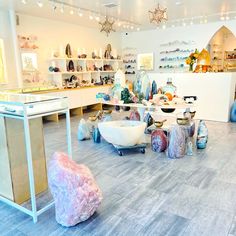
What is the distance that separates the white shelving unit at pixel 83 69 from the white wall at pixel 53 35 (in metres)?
0.29

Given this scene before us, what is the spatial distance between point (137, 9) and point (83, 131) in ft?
10.8

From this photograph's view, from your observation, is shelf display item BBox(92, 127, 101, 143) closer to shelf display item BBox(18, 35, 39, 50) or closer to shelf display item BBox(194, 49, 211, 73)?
shelf display item BBox(18, 35, 39, 50)

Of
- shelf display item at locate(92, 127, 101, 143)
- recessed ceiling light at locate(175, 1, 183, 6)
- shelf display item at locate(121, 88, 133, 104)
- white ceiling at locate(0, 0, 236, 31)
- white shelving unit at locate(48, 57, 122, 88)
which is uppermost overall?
recessed ceiling light at locate(175, 1, 183, 6)

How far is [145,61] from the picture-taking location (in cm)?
892

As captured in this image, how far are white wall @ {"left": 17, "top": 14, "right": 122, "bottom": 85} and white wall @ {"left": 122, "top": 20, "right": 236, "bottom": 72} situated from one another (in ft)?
4.93

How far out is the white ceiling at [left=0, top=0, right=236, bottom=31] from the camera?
16.6 feet

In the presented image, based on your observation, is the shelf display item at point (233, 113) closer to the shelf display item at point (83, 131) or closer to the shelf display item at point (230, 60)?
the shelf display item at point (83, 131)

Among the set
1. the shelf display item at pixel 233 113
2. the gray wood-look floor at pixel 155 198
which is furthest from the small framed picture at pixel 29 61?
the shelf display item at pixel 233 113

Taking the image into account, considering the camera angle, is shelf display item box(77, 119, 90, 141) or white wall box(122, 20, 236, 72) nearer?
shelf display item box(77, 119, 90, 141)

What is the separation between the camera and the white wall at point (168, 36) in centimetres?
738

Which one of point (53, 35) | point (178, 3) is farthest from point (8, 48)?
point (178, 3)

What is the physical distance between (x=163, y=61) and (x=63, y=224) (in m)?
7.40

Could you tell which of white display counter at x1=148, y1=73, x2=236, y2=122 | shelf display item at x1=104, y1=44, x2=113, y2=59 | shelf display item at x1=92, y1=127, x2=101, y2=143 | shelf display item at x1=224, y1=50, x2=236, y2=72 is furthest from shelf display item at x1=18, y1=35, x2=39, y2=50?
shelf display item at x1=224, y1=50, x2=236, y2=72

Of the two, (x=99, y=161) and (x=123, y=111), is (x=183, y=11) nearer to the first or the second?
(x=123, y=111)
